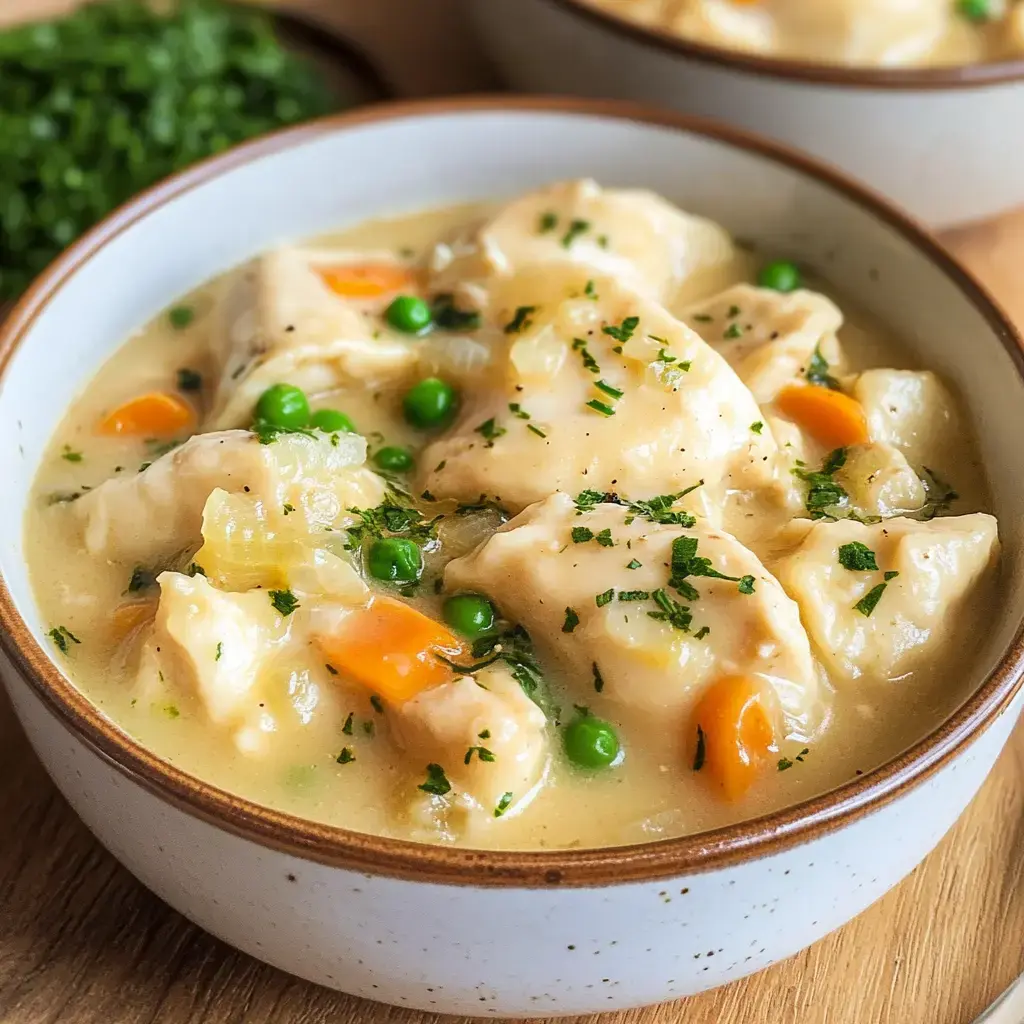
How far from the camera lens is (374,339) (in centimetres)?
285

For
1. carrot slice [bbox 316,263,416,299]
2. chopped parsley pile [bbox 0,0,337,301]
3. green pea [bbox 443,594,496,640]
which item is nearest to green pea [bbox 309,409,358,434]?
carrot slice [bbox 316,263,416,299]

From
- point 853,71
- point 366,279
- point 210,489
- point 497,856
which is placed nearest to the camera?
point 497,856

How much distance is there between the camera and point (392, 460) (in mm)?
2639

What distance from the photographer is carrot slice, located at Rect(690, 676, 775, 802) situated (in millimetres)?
2074

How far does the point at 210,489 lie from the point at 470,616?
548 mm

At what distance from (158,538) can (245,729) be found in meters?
0.50

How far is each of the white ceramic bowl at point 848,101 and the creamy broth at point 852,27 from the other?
11 centimetres

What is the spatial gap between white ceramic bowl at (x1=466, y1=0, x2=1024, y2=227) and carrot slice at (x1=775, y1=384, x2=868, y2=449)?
3.70 feet

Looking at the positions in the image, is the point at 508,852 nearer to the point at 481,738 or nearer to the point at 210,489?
the point at 481,738

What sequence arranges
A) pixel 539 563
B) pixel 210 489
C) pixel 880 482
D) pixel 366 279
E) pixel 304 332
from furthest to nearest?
pixel 366 279
pixel 304 332
pixel 880 482
pixel 210 489
pixel 539 563

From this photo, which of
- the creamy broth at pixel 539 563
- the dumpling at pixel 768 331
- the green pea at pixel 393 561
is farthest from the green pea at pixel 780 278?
the green pea at pixel 393 561

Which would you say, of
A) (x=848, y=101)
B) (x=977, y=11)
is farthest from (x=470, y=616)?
(x=977, y=11)

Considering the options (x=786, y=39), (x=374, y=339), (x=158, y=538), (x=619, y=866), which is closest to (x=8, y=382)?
(x=158, y=538)

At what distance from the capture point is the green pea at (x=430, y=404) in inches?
107
